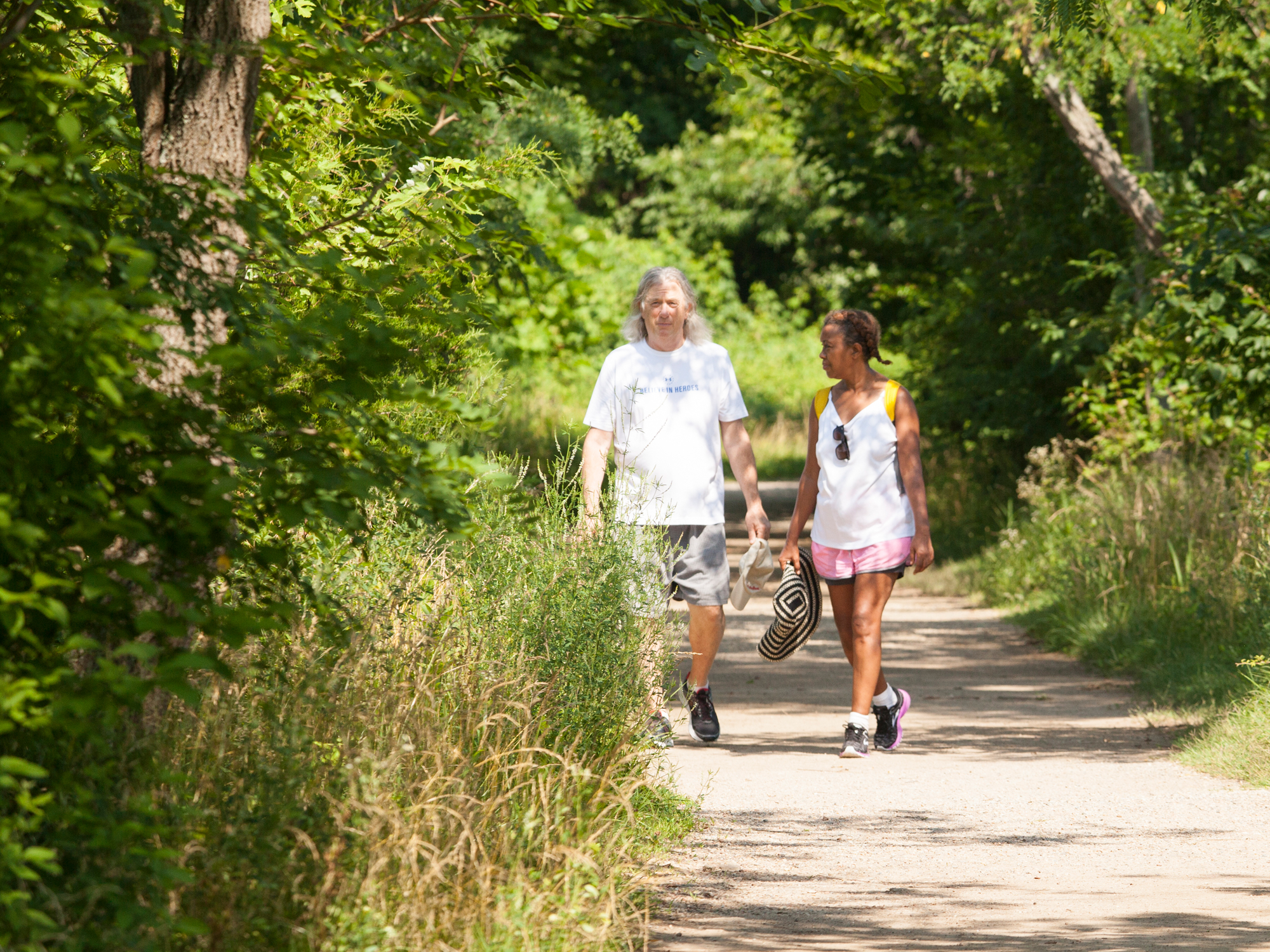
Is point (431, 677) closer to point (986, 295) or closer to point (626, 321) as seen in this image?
point (626, 321)

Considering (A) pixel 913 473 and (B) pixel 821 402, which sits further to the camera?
(B) pixel 821 402

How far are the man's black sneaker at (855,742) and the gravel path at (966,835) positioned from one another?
8cm

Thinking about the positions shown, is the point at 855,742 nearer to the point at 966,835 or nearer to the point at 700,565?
the point at 700,565

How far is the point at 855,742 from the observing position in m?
7.02

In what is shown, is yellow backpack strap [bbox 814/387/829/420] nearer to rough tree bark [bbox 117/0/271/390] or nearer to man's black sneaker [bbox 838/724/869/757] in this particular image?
man's black sneaker [bbox 838/724/869/757]

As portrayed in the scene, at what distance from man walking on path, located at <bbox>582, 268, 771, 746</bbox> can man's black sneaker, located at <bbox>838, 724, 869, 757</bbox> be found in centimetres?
70

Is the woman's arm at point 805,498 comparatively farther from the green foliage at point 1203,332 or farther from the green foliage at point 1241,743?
the green foliage at point 1203,332

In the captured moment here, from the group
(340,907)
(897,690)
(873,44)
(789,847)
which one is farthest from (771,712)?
(873,44)

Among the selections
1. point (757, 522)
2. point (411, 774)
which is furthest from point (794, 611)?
point (411, 774)

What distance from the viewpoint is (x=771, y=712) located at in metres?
8.56

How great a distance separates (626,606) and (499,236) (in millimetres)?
1573

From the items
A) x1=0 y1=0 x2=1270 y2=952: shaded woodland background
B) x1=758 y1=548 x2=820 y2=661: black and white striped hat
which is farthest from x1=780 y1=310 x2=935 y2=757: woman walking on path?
x1=0 y1=0 x2=1270 y2=952: shaded woodland background

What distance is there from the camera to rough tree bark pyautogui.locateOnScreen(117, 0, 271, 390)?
3.75 metres

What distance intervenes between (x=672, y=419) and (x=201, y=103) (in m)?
3.42
